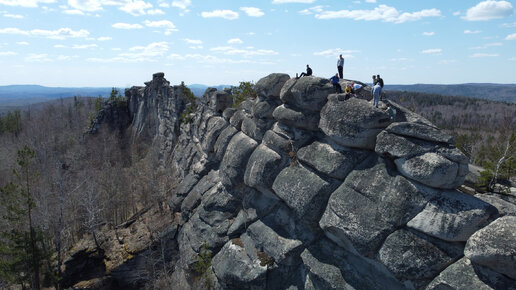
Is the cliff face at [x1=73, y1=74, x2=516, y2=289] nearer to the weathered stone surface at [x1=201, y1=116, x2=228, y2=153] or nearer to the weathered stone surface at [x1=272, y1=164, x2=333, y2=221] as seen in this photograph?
the weathered stone surface at [x1=272, y1=164, x2=333, y2=221]

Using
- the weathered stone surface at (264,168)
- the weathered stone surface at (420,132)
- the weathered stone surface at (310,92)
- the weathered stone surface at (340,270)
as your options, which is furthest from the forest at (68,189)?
the weathered stone surface at (264,168)

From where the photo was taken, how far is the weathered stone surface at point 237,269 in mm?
21266

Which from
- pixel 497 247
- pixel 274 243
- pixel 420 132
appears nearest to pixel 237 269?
pixel 274 243

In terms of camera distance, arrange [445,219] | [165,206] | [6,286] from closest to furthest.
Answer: [445,219] < [6,286] < [165,206]

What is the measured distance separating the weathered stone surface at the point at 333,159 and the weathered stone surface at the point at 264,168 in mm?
2739

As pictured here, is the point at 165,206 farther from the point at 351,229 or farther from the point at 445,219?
the point at 445,219

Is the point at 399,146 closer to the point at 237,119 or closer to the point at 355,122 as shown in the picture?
the point at 355,122

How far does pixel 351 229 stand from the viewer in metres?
16.7

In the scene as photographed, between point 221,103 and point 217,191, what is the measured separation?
470 inches

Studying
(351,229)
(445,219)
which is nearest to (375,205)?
(351,229)

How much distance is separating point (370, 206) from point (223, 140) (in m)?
17.6

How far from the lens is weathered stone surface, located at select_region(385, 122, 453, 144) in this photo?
50.0ft

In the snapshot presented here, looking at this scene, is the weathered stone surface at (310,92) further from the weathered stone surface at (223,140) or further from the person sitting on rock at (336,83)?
the weathered stone surface at (223,140)

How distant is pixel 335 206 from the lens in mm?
17844
